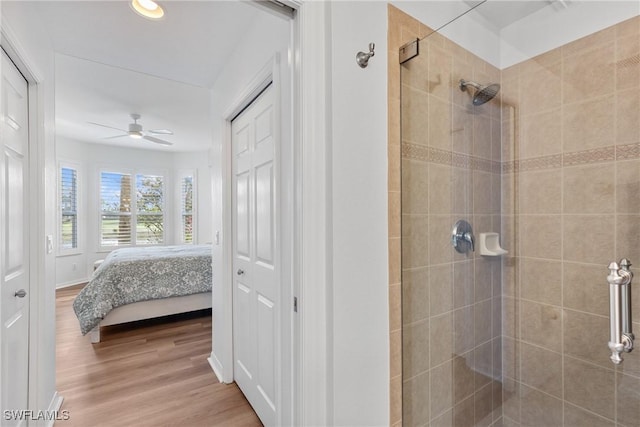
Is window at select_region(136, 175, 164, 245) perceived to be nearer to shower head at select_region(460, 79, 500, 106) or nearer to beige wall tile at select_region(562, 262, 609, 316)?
shower head at select_region(460, 79, 500, 106)

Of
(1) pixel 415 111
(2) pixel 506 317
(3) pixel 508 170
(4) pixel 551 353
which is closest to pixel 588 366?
(4) pixel 551 353

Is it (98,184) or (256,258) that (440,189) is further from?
(98,184)

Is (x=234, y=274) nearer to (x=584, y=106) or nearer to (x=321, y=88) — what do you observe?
(x=321, y=88)

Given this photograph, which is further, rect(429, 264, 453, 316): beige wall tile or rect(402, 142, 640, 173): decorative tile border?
rect(429, 264, 453, 316): beige wall tile

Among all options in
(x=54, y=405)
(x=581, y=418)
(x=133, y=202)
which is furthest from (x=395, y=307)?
(x=133, y=202)

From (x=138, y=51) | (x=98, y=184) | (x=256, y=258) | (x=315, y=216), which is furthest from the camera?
(x=98, y=184)

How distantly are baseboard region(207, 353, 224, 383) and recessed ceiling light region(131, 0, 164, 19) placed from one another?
2382 mm

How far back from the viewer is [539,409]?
4.79 ft

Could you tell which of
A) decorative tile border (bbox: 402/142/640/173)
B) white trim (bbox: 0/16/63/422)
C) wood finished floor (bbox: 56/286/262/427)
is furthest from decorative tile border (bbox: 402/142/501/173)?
white trim (bbox: 0/16/63/422)

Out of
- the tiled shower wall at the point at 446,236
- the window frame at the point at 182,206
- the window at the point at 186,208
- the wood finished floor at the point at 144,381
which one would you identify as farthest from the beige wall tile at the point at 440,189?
the window at the point at 186,208

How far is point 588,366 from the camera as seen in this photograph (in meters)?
1.35

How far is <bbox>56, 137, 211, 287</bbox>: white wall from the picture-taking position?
5.25m

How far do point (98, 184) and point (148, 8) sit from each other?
16.9 feet

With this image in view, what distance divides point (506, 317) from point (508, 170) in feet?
2.38
